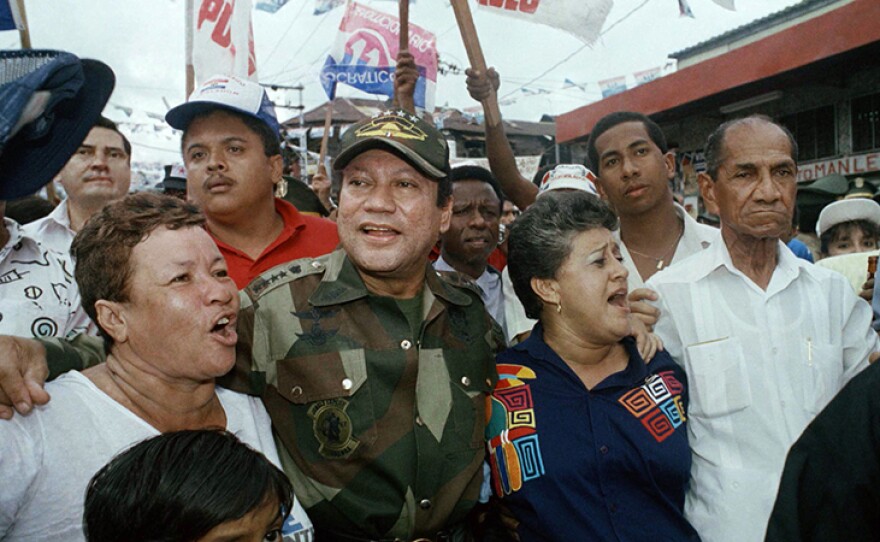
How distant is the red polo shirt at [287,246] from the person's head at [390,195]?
2.36ft

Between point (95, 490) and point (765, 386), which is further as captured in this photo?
point (765, 386)

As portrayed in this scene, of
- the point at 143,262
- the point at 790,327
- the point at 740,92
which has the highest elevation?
the point at 740,92

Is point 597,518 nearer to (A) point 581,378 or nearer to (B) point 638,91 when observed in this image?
(A) point 581,378

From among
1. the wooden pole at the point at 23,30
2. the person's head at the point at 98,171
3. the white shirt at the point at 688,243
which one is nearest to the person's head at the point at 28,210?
the person's head at the point at 98,171

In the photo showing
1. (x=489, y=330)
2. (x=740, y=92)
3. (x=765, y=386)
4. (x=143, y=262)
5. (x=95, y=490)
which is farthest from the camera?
(x=740, y=92)

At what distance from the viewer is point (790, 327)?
2416 mm

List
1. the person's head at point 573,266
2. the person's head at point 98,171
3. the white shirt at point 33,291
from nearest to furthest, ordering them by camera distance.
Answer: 1. the white shirt at point 33,291
2. the person's head at point 573,266
3. the person's head at point 98,171

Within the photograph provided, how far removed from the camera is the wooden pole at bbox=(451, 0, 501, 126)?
11.4 ft

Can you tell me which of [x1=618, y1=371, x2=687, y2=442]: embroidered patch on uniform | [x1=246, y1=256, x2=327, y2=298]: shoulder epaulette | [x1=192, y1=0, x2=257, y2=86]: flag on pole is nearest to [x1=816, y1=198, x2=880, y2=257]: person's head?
[x1=618, y1=371, x2=687, y2=442]: embroidered patch on uniform

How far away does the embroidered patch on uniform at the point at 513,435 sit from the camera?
2260mm

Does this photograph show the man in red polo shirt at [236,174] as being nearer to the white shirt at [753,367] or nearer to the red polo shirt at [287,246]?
the red polo shirt at [287,246]

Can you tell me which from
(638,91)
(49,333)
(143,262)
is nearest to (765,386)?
(143,262)

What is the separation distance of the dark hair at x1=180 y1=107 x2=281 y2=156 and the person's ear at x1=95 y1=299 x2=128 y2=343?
1.38 metres

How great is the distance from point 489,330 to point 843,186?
17.4 feet
